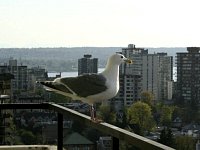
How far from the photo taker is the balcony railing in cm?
242

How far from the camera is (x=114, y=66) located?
146 inches

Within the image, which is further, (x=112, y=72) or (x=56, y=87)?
(x=56, y=87)

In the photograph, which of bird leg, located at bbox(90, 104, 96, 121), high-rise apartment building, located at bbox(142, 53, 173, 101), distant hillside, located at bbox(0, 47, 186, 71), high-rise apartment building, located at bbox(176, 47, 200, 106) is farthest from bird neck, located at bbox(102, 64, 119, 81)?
high-rise apartment building, located at bbox(142, 53, 173, 101)

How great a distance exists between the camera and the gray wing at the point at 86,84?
11.9ft

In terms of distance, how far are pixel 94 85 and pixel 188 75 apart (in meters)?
38.1

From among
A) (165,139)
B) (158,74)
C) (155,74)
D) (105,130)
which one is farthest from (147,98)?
(105,130)

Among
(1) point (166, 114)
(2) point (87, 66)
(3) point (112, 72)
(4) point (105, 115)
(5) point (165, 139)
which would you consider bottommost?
(1) point (166, 114)

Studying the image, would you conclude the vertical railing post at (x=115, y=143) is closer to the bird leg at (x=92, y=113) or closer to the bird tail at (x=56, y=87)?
the bird leg at (x=92, y=113)

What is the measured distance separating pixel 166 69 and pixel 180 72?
9.76 feet

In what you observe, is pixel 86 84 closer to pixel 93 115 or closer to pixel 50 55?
pixel 93 115

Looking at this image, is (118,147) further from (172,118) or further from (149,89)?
(149,89)

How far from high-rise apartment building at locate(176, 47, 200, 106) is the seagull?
109ft

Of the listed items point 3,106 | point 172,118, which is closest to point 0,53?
point 172,118

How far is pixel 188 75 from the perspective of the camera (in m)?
41.1
